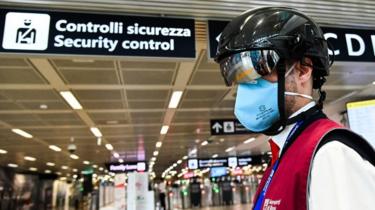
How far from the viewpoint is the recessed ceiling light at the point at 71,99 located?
741 cm

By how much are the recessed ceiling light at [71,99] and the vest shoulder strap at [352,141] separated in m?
7.05

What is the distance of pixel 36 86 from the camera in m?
6.90

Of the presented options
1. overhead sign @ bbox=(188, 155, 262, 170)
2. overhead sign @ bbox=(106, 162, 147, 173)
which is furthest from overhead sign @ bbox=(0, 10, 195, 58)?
overhead sign @ bbox=(106, 162, 147, 173)

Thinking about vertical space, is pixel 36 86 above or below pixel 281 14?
above

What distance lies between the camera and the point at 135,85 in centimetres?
711

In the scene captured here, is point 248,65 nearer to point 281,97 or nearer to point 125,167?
point 281,97

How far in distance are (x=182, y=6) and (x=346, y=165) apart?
9.18 feet

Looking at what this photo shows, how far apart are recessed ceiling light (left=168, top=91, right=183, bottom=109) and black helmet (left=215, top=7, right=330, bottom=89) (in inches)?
256

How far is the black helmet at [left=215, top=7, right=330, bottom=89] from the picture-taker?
1089 mm

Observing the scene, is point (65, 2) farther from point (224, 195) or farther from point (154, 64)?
point (224, 195)

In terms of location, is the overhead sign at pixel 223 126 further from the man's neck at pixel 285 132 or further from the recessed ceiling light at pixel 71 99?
the man's neck at pixel 285 132

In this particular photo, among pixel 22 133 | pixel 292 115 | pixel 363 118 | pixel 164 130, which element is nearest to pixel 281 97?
pixel 292 115

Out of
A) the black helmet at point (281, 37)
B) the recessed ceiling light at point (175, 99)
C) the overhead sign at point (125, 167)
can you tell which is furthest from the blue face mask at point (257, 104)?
the overhead sign at point (125, 167)

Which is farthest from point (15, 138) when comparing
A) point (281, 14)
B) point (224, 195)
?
point (224, 195)
